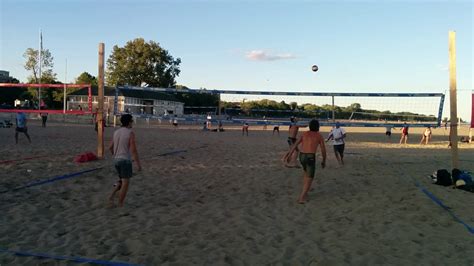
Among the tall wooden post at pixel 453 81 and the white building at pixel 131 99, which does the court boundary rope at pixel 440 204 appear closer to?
the tall wooden post at pixel 453 81

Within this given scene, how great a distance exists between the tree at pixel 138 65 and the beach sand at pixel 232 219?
56126 mm

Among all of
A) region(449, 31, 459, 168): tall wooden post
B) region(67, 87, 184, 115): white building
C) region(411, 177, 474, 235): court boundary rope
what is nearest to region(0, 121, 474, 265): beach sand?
region(411, 177, 474, 235): court boundary rope

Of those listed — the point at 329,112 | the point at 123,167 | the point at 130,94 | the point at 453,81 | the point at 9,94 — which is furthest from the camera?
the point at 9,94

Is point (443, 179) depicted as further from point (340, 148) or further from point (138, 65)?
point (138, 65)

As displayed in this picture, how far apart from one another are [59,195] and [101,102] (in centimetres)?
368

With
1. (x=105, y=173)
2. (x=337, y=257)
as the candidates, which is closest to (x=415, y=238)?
(x=337, y=257)

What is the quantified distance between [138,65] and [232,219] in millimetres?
60627

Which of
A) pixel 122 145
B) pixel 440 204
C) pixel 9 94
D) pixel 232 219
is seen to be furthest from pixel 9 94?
pixel 440 204

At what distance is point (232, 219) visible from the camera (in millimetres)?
4984

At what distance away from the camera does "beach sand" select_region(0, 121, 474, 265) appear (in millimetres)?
3773

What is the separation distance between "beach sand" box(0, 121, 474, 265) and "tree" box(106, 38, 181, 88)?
56126mm

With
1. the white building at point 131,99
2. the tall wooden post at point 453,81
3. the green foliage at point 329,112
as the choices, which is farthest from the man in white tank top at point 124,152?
the white building at point 131,99

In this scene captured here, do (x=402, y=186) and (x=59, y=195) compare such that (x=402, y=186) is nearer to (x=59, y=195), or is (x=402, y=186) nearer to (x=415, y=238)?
(x=415, y=238)

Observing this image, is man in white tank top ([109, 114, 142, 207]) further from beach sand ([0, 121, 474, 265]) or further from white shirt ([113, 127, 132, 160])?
beach sand ([0, 121, 474, 265])
